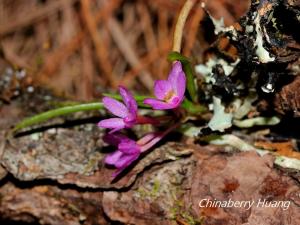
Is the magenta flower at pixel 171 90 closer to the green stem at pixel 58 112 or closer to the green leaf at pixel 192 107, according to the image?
the green leaf at pixel 192 107

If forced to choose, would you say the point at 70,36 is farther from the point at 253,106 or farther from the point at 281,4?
the point at 281,4

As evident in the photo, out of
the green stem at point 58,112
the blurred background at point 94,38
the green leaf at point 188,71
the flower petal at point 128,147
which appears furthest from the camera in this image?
the blurred background at point 94,38

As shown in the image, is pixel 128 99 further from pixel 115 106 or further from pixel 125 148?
pixel 125 148

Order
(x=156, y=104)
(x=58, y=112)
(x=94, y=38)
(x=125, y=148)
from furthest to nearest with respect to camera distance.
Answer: (x=94, y=38) → (x=58, y=112) → (x=125, y=148) → (x=156, y=104)

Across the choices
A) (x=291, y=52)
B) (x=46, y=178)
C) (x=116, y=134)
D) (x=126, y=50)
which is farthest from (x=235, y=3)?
(x=46, y=178)

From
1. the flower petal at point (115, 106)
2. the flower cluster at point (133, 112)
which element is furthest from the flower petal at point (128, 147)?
the flower petal at point (115, 106)

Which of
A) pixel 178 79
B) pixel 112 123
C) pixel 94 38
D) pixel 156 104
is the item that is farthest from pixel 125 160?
pixel 94 38

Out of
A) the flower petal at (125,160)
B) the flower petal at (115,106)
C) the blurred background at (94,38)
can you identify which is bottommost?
Answer: the flower petal at (125,160)

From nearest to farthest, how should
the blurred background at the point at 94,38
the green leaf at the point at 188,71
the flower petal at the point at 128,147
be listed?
the green leaf at the point at 188,71, the flower petal at the point at 128,147, the blurred background at the point at 94,38
